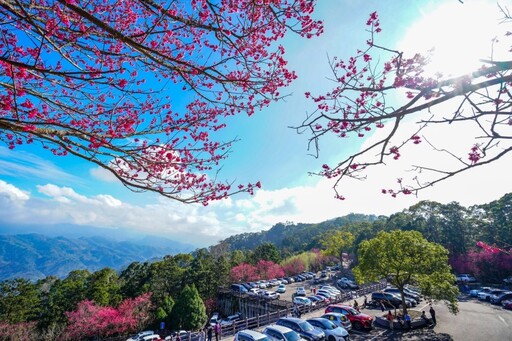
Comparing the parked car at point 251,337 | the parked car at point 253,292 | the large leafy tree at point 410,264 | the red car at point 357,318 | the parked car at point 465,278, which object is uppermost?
the large leafy tree at point 410,264

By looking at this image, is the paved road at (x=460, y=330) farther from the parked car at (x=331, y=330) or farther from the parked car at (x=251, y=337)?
the parked car at (x=251, y=337)

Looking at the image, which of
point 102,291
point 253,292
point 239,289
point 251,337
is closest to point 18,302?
point 102,291

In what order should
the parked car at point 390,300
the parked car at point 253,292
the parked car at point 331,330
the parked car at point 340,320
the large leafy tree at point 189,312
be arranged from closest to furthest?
the parked car at point 331,330
the parked car at point 340,320
the parked car at point 390,300
the large leafy tree at point 189,312
the parked car at point 253,292

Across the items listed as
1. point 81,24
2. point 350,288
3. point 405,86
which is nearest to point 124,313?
point 350,288

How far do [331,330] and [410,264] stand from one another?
6.63m

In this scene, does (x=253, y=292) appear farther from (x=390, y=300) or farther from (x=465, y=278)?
(x=465, y=278)

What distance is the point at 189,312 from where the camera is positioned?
25.0 meters

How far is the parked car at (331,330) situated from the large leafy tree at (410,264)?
452cm

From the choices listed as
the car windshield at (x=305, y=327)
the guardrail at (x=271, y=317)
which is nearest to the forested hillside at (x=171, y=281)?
the guardrail at (x=271, y=317)

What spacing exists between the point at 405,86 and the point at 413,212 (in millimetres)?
50077

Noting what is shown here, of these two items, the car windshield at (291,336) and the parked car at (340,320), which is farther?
the parked car at (340,320)

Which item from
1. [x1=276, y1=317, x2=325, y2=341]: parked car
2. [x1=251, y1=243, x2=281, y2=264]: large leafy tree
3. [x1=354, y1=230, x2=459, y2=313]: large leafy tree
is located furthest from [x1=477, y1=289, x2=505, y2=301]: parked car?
[x1=251, y1=243, x2=281, y2=264]: large leafy tree

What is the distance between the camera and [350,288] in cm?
3369

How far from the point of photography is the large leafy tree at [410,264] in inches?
602
